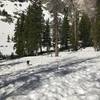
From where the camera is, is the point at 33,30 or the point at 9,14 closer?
the point at 33,30

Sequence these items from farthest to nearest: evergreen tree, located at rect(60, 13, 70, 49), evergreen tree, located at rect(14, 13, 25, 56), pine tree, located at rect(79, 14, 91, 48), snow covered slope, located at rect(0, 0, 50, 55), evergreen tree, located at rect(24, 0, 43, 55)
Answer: snow covered slope, located at rect(0, 0, 50, 55)
evergreen tree, located at rect(60, 13, 70, 49)
pine tree, located at rect(79, 14, 91, 48)
evergreen tree, located at rect(14, 13, 25, 56)
evergreen tree, located at rect(24, 0, 43, 55)

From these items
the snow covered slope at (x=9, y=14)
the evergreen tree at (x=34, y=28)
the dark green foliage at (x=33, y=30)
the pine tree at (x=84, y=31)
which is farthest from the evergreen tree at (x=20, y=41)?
the snow covered slope at (x=9, y=14)

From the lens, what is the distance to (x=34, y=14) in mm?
59219

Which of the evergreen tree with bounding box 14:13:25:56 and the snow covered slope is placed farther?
→ the snow covered slope

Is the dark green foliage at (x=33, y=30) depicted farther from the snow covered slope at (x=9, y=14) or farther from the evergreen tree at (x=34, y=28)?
the snow covered slope at (x=9, y=14)


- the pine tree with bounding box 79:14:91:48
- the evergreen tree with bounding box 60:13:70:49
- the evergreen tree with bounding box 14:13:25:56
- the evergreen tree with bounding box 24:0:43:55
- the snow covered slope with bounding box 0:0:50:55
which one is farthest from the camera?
the snow covered slope with bounding box 0:0:50:55

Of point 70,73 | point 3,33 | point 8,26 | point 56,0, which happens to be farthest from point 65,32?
point 8,26

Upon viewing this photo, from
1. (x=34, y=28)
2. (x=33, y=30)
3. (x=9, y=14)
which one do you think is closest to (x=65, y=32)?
(x=34, y=28)

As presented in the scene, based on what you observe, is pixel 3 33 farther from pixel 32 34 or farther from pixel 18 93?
pixel 18 93

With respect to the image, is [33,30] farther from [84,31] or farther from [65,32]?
[84,31]

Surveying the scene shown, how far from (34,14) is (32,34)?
14.5 feet

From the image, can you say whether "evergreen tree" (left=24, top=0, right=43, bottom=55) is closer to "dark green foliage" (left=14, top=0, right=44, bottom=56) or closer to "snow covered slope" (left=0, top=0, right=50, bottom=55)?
"dark green foliage" (left=14, top=0, right=44, bottom=56)

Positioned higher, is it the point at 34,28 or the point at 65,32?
the point at 34,28

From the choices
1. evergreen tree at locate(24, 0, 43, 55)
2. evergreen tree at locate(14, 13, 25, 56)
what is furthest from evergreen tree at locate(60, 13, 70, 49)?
evergreen tree at locate(24, 0, 43, 55)
